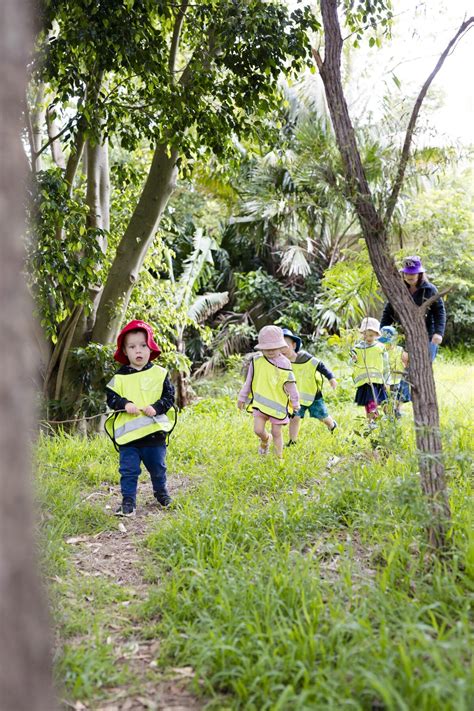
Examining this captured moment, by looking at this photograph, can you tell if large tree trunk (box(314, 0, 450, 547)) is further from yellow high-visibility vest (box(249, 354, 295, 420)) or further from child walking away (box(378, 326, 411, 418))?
yellow high-visibility vest (box(249, 354, 295, 420))

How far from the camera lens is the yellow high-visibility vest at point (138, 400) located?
527 centimetres

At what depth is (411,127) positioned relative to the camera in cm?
408

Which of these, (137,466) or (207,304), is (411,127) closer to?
(137,466)

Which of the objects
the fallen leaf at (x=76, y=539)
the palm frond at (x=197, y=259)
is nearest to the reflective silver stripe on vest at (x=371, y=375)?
the fallen leaf at (x=76, y=539)

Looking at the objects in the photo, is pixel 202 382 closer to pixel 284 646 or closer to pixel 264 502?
pixel 264 502

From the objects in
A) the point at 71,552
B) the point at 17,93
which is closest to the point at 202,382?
the point at 71,552

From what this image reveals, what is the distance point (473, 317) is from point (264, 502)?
48.6 ft

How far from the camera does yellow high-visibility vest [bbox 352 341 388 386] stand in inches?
267

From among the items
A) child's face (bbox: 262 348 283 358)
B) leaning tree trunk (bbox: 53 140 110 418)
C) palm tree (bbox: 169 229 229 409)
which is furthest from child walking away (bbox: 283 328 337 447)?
palm tree (bbox: 169 229 229 409)

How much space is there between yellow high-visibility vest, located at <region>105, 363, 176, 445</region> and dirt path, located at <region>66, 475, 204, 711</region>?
2.22 feet

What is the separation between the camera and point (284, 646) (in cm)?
280

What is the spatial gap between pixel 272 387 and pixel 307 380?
95 centimetres

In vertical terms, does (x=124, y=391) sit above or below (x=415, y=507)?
above

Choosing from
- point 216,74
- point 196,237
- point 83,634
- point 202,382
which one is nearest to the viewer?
point 83,634
